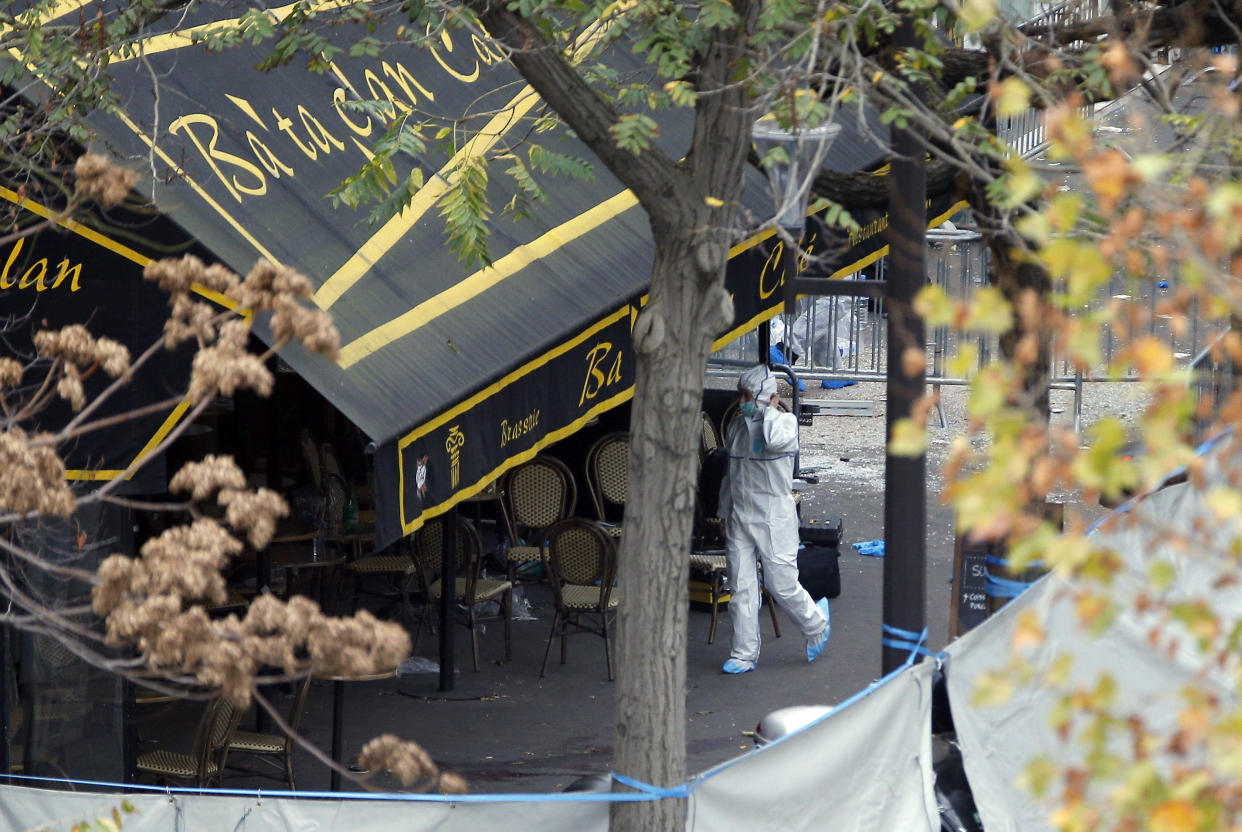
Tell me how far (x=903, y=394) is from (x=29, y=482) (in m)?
3.28

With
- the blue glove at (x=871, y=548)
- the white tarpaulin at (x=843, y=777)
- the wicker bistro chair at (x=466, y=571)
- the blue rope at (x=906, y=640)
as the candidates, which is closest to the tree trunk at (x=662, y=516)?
the white tarpaulin at (x=843, y=777)

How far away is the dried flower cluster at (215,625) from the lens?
320 cm

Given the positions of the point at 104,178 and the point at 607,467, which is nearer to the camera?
the point at 104,178

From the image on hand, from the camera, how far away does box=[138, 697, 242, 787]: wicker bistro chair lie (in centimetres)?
688

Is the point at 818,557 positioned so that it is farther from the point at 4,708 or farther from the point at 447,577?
the point at 4,708

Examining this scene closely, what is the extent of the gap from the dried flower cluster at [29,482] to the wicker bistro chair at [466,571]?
6492mm

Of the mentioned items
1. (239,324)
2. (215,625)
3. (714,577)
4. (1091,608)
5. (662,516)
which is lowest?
(714,577)

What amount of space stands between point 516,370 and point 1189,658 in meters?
3.42

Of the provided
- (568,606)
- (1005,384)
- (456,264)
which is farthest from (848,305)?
(1005,384)

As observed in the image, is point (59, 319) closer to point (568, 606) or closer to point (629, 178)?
point (629, 178)

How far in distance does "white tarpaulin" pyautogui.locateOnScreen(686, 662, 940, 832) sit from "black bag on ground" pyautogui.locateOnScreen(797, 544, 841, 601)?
6173 mm

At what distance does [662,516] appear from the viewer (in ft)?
17.2

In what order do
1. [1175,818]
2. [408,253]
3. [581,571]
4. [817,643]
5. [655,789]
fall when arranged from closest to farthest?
1. [1175,818]
2. [655,789]
3. [408,253]
4. [581,571]
5. [817,643]

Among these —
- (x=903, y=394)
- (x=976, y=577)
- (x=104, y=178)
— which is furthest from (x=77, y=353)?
(x=976, y=577)
